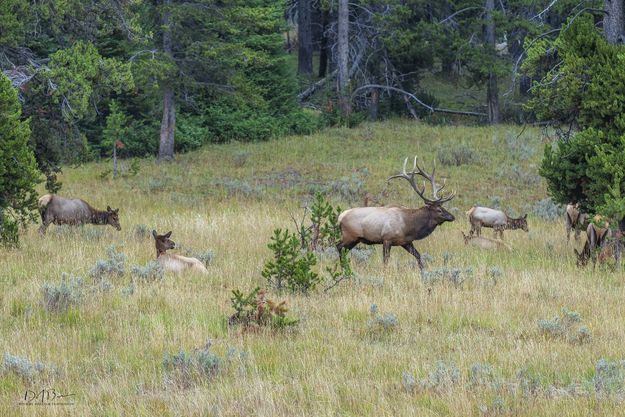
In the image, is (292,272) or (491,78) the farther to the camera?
(491,78)

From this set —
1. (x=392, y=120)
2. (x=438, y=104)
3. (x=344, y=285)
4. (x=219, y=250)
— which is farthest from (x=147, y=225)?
(x=438, y=104)

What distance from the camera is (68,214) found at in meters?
16.9

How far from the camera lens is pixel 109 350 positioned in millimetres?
8398

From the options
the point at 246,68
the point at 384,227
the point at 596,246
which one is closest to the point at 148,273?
the point at 384,227

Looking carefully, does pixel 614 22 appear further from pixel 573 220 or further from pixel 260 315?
pixel 260 315

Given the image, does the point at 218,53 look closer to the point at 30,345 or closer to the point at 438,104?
the point at 438,104

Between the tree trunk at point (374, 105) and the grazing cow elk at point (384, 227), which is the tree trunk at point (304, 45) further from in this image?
the grazing cow elk at point (384, 227)

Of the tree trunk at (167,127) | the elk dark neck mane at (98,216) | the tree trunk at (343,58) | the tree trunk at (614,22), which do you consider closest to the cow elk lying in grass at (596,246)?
the tree trunk at (614,22)

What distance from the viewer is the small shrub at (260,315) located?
9164 millimetres

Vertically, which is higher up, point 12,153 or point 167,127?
point 12,153

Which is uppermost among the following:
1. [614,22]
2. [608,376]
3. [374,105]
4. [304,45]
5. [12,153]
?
[304,45]

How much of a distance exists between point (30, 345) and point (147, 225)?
9766 millimetres

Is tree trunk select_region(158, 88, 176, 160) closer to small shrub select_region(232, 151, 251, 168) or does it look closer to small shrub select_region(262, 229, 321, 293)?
small shrub select_region(232, 151, 251, 168)
